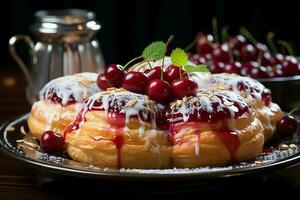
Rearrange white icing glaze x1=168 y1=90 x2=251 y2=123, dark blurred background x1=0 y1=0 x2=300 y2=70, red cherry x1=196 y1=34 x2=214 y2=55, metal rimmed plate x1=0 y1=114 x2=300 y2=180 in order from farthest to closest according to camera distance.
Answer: dark blurred background x1=0 y1=0 x2=300 y2=70, red cherry x1=196 y1=34 x2=214 y2=55, white icing glaze x1=168 y1=90 x2=251 y2=123, metal rimmed plate x1=0 y1=114 x2=300 y2=180

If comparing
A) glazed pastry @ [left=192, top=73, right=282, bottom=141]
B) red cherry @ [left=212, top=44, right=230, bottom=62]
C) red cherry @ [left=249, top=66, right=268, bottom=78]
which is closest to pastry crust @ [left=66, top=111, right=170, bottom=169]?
glazed pastry @ [left=192, top=73, right=282, bottom=141]

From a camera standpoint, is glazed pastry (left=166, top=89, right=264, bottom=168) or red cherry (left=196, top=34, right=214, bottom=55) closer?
glazed pastry (left=166, top=89, right=264, bottom=168)

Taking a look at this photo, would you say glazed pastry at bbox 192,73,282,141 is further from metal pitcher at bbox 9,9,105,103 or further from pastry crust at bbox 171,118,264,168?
metal pitcher at bbox 9,9,105,103

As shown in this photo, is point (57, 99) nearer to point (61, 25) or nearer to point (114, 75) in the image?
point (114, 75)

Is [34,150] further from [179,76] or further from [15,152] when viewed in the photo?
[179,76]

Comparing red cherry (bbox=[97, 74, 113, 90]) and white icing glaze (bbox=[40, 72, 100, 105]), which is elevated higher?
red cherry (bbox=[97, 74, 113, 90])

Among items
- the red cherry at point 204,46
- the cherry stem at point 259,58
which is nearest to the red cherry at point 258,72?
the cherry stem at point 259,58

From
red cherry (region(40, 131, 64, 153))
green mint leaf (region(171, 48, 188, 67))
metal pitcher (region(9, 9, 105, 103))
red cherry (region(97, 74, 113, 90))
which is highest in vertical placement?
green mint leaf (region(171, 48, 188, 67))

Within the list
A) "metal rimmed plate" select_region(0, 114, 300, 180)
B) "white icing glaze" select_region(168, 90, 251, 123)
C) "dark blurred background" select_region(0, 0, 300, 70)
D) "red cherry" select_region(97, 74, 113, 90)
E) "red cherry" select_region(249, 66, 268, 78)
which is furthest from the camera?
"dark blurred background" select_region(0, 0, 300, 70)
